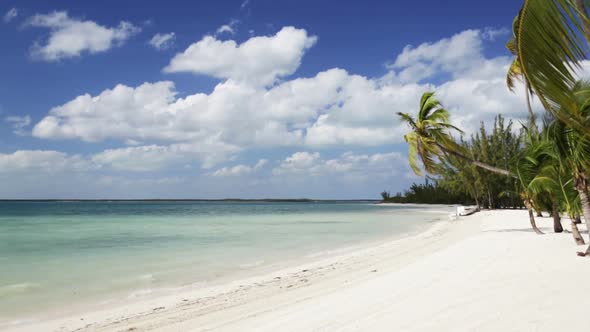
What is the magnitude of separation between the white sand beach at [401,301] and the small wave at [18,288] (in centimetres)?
276

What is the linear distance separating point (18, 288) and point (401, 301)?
7.81 meters

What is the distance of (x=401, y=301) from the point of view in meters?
4.73

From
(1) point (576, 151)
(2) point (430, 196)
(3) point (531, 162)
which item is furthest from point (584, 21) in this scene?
(2) point (430, 196)

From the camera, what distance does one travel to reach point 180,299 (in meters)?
6.78

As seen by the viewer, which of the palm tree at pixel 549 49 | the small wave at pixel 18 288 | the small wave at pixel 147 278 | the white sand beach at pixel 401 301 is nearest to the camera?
the palm tree at pixel 549 49

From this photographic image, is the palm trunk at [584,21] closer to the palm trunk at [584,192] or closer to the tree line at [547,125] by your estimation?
the tree line at [547,125]

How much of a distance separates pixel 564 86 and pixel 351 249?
11.4 metres

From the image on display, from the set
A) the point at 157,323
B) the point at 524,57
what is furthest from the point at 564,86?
the point at 157,323

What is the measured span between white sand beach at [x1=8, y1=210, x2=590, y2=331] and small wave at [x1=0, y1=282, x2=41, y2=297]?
9.04 feet

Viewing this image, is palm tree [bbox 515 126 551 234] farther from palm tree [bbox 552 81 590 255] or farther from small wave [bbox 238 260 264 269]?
small wave [bbox 238 260 264 269]

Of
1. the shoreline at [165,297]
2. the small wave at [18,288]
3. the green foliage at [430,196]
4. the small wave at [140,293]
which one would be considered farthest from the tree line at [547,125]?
the green foliage at [430,196]

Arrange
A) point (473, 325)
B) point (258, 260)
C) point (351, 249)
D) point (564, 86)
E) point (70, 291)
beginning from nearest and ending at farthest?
point (564, 86)
point (473, 325)
point (70, 291)
point (258, 260)
point (351, 249)

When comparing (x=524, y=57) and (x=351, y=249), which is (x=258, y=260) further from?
(x=524, y=57)

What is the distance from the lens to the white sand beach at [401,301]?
12.6 feet
